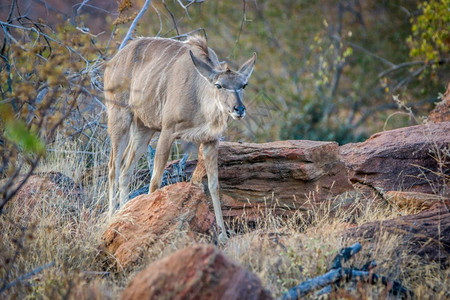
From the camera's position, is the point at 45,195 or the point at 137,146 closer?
the point at 45,195

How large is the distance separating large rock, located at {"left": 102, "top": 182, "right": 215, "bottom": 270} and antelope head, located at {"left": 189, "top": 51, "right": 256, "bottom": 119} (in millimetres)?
1121

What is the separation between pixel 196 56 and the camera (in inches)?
312

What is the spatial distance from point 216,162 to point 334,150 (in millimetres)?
1565

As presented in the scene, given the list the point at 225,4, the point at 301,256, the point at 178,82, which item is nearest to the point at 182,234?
the point at 301,256

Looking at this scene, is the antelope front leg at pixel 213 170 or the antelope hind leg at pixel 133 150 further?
the antelope hind leg at pixel 133 150

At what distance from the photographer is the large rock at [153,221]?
5.80 m

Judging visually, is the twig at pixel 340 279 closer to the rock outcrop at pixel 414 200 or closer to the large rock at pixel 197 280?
the large rock at pixel 197 280

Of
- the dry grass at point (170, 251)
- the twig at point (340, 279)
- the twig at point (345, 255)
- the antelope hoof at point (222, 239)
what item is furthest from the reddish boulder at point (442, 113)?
the twig at point (345, 255)

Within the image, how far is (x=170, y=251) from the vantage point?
5332mm

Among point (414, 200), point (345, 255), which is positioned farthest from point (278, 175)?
point (345, 255)

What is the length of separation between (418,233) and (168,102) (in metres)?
3.58

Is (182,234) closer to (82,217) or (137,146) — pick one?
(82,217)

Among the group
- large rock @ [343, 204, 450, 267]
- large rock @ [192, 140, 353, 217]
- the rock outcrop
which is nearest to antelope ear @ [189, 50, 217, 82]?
large rock @ [192, 140, 353, 217]

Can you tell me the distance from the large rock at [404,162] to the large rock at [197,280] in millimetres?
4511
